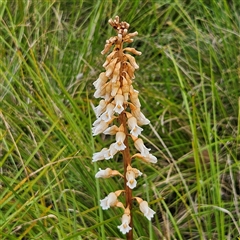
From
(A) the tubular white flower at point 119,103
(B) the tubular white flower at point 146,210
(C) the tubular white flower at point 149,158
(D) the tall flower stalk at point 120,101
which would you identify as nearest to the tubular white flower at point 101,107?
(D) the tall flower stalk at point 120,101

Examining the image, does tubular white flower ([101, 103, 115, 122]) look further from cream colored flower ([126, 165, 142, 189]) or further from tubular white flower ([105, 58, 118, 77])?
cream colored flower ([126, 165, 142, 189])

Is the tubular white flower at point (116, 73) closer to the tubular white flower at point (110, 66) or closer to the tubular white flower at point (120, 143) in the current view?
the tubular white flower at point (110, 66)

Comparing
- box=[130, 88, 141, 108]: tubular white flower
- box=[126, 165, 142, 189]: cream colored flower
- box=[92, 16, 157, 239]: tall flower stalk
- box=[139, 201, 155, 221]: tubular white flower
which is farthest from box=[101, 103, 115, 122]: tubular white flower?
box=[139, 201, 155, 221]: tubular white flower

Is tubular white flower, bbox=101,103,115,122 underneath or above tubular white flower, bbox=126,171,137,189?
above

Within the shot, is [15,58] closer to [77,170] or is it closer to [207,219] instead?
[77,170]

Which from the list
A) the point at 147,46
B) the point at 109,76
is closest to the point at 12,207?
the point at 109,76

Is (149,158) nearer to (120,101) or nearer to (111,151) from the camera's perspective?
(111,151)
